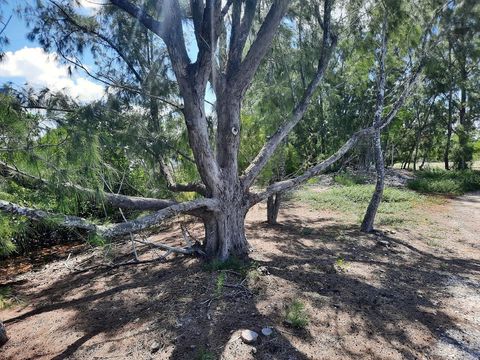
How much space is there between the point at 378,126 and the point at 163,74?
3.52 metres

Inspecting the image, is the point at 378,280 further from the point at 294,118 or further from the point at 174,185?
the point at 174,185

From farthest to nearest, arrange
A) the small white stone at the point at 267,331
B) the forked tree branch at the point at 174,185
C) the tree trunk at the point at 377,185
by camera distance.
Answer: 1. the tree trunk at the point at 377,185
2. the forked tree branch at the point at 174,185
3. the small white stone at the point at 267,331

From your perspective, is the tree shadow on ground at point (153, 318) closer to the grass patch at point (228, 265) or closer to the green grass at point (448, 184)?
the grass patch at point (228, 265)

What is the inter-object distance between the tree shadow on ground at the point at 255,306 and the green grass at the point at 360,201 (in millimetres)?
2583

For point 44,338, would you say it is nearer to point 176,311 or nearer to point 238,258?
point 176,311

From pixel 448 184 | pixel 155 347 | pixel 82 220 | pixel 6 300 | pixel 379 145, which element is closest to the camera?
pixel 82 220

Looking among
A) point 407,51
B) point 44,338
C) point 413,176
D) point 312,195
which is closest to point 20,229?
point 44,338

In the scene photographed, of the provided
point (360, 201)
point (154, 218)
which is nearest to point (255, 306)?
point (154, 218)

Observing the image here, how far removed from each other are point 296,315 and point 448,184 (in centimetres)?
1041

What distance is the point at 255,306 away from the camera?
11.1ft

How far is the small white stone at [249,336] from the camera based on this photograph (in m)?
2.83

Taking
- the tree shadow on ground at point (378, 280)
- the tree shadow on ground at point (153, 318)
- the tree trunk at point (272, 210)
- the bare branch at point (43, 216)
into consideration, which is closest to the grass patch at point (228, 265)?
the tree shadow on ground at point (153, 318)

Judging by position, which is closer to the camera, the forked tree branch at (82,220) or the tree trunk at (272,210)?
the forked tree branch at (82,220)

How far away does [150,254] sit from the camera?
5484 millimetres
